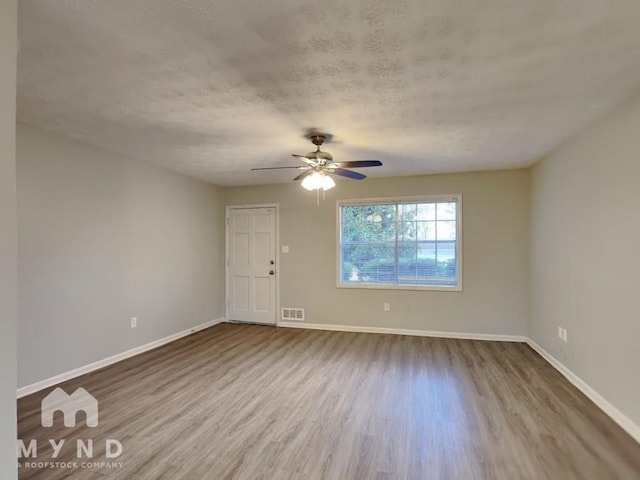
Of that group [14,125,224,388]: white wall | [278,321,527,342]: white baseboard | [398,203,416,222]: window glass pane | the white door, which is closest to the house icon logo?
[14,125,224,388]: white wall

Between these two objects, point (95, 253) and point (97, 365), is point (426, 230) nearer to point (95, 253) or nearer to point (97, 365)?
point (95, 253)

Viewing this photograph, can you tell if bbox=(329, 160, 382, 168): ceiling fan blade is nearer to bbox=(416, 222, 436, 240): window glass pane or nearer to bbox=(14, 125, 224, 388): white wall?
bbox=(416, 222, 436, 240): window glass pane

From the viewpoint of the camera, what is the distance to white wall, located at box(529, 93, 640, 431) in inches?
97.2

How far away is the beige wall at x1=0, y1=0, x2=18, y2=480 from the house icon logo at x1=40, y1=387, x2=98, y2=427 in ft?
4.68

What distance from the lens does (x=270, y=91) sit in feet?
7.80

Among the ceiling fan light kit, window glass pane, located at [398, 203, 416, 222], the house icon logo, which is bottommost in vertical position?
the house icon logo

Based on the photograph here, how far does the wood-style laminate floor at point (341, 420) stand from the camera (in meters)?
2.07

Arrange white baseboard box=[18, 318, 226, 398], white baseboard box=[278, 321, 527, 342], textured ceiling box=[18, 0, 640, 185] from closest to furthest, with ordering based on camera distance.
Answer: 1. textured ceiling box=[18, 0, 640, 185]
2. white baseboard box=[18, 318, 226, 398]
3. white baseboard box=[278, 321, 527, 342]

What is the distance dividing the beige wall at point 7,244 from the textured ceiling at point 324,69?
31cm

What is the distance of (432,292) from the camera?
5.05m

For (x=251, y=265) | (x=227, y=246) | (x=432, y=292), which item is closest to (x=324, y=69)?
(x=432, y=292)

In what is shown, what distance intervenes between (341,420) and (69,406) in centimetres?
230

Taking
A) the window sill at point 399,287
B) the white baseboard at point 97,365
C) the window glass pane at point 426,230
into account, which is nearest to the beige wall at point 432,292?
the window sill at point 399,287

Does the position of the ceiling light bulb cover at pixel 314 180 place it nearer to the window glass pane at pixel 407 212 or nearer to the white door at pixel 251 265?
the window glass pane at pixel 407 212
